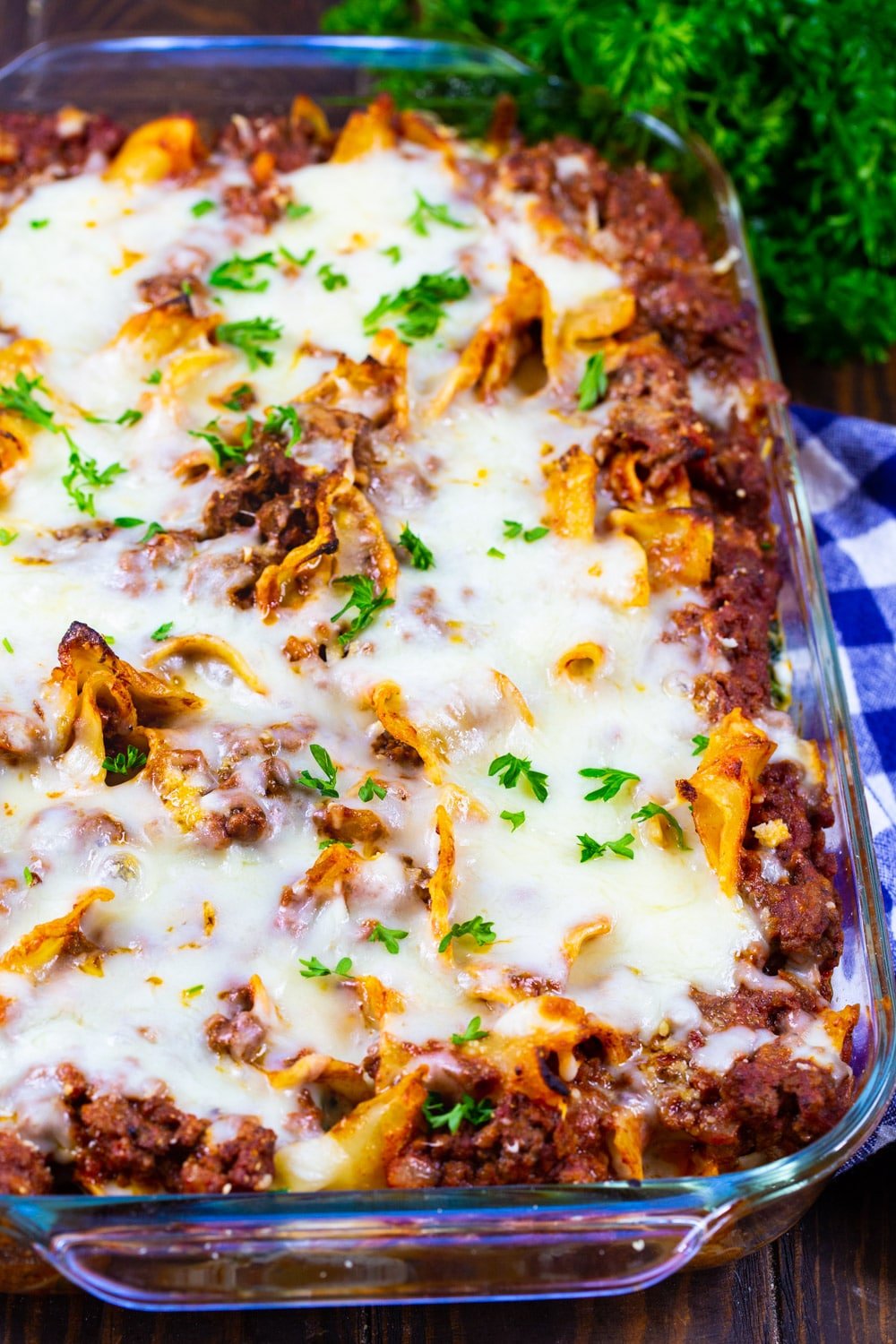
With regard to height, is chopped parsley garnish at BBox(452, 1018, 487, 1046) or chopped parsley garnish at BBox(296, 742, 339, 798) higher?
chopped parsley garnish at BBox(296, 742, 339, 798)

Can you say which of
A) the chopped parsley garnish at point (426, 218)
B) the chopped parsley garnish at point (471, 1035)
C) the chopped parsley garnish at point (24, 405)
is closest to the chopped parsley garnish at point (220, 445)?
the chopped parsley garnish at point (24, 405)

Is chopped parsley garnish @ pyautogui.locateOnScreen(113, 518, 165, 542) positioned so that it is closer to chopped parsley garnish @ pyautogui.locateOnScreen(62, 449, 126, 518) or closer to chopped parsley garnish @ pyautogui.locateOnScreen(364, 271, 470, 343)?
chopped parsley garnish @ pyautogui.locateOnScreen(62, 449, 126, 518)

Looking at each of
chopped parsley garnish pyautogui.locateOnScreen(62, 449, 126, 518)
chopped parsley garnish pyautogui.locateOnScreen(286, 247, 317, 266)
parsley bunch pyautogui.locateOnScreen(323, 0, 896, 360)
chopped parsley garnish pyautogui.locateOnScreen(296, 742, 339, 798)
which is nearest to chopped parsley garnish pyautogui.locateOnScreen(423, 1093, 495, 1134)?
chopped parsley garnish pyautogui.locateOnScreen(296, 742, 339, 798)

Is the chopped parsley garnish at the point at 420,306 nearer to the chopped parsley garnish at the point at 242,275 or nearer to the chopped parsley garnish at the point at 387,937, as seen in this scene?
the chopped parsley garnish at the point at 242,275

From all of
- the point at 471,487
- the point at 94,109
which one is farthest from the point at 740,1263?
the point at 94,109

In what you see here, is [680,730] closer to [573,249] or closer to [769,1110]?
[769,1110]
